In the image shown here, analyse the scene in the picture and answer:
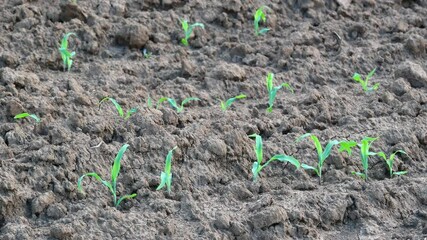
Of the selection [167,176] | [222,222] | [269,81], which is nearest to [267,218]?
[222,222]

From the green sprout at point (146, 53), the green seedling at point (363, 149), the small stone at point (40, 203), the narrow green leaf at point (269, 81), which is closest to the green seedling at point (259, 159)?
the green seedling at point (363, 149)

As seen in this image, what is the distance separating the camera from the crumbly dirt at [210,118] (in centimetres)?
295

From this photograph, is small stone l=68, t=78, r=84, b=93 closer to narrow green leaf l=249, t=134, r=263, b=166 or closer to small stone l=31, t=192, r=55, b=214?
small stone l=31, t=192, r=55, b=214

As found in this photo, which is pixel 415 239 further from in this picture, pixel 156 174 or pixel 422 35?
pixel 422 35

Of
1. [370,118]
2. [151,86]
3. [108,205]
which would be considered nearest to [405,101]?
[370,118]

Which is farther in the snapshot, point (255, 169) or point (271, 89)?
point (271, 89)

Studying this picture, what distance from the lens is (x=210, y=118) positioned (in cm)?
357

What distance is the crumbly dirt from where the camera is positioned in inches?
116

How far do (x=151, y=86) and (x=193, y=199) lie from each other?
960 millimetres

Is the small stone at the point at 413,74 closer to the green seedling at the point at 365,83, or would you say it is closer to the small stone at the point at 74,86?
the green seedling at the point at 365,83

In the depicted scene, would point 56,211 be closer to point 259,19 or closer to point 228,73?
point 228,73

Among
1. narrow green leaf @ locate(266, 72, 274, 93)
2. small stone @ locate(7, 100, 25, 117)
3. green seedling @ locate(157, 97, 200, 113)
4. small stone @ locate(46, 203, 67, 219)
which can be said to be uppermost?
narrow green leaf @ locate(266, 72, 274, 93)

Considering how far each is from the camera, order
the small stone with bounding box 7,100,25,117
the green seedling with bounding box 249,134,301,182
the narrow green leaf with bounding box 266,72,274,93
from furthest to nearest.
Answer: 1. the narrow green leaf with bounding box 266,72,274,93
2. the small stone with bounding box 7,100,25,117
3. the green seedling with bounding box 249,134,301,182

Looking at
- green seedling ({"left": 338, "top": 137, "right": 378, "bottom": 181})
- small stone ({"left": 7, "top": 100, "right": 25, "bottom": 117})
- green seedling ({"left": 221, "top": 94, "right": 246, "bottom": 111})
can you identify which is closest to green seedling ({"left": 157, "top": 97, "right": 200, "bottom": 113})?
green seedling ({"left": 221, "top": 94, "right": 246, "bottom": 111})
